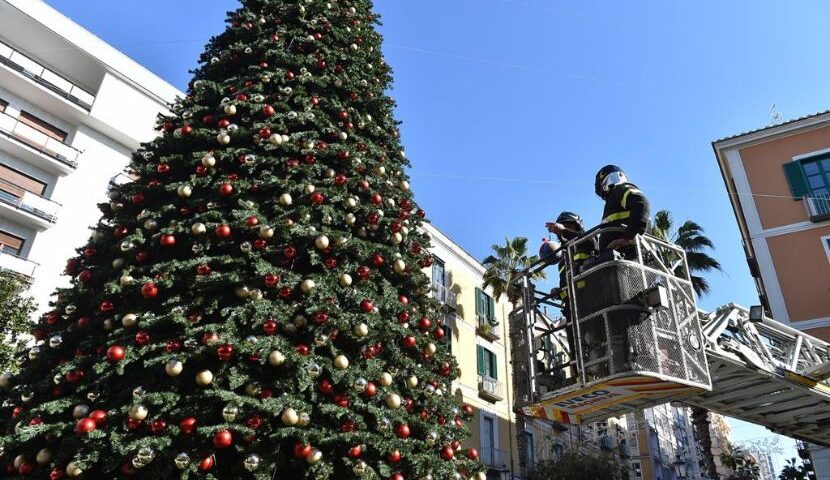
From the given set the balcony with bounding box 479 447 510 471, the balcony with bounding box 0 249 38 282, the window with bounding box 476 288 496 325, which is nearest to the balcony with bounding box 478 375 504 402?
the balcony with bounding box 479 447 510 471

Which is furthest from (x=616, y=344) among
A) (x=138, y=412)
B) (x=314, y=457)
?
(x=138, y=412)

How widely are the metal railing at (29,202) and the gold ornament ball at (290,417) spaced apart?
18548 mm

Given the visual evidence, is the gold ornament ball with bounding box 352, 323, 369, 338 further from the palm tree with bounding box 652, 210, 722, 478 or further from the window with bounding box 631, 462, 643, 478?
the window with bounding box 631, 462, 643, 478

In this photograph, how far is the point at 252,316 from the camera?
13.4 ft

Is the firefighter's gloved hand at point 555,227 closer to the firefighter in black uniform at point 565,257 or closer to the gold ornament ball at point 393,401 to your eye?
the firefighter in black uniform at point 565,257

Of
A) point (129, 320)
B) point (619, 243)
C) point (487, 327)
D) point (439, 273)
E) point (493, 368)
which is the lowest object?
point (129, 320)

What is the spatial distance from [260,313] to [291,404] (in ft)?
2.29

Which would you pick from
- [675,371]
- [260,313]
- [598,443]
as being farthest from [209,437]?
[598,443]

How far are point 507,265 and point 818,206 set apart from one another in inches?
387

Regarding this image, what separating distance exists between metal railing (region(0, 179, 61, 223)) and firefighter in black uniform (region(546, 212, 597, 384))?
17400 millimetres

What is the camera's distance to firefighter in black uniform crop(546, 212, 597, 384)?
7.59m

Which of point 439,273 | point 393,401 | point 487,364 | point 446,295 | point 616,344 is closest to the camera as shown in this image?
point 393,401

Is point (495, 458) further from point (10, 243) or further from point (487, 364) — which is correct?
point (10, 243)

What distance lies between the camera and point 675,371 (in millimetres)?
6508
